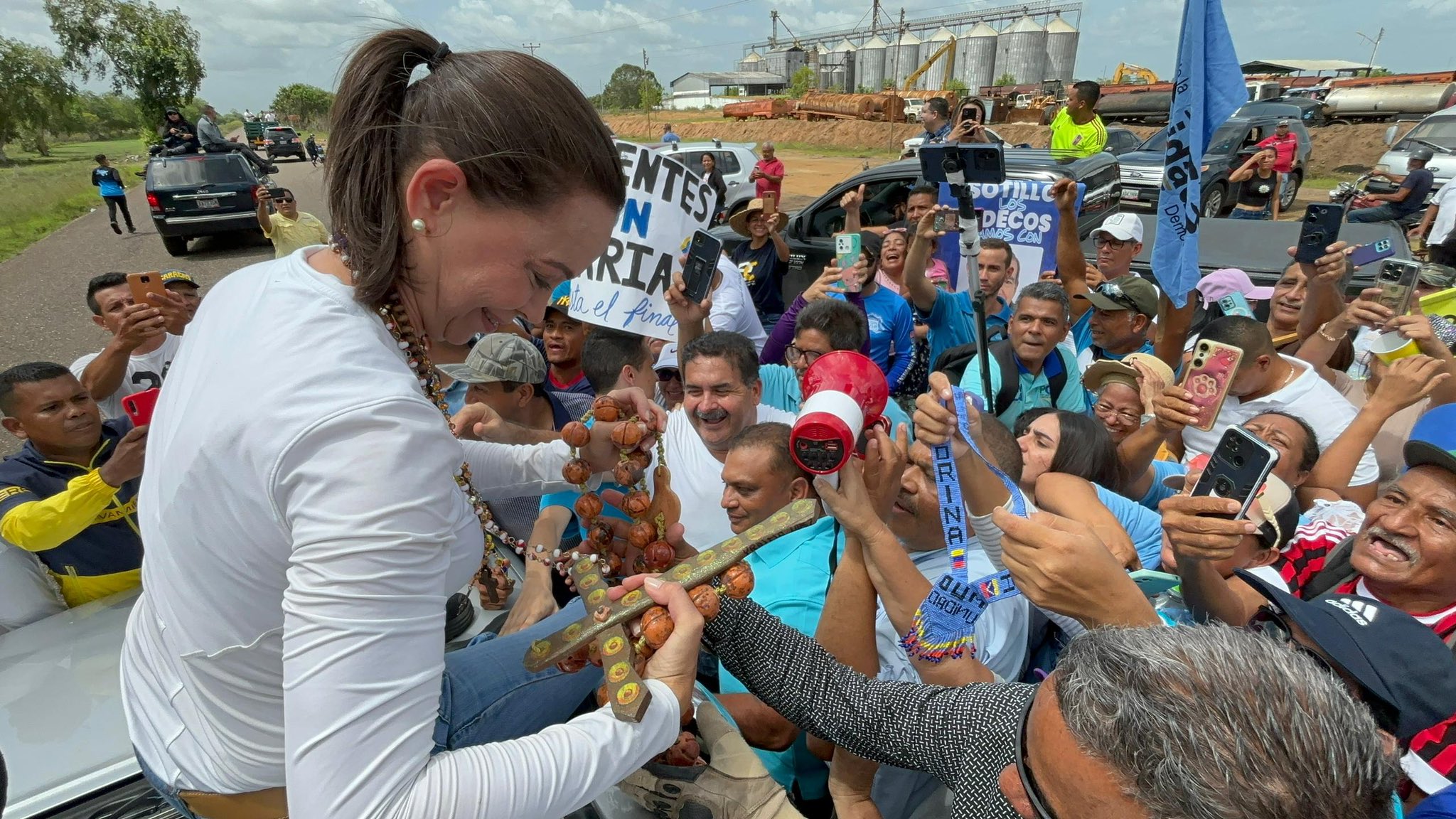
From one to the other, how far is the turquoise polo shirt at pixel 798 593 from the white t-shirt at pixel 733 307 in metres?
2.46

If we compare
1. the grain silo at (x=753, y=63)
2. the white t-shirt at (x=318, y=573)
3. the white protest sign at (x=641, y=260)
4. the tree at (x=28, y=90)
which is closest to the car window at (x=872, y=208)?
the white protest sign at (x=641, y=260)

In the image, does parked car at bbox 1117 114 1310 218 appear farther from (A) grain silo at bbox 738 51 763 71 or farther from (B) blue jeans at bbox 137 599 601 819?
(A) grain silo at bbox 738 51 763 71

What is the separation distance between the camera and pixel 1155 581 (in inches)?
84.7

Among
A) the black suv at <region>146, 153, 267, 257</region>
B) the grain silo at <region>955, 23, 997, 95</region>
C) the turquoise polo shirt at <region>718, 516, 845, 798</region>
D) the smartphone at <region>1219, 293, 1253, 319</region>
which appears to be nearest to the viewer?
the turquoise polo shirt at <region>718, 516, 845, 798</region>

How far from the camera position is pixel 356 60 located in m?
1.08

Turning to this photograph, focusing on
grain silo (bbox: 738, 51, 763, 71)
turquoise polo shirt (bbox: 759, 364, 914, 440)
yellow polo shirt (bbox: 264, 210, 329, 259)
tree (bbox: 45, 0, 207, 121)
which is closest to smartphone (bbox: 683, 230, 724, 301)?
turquoise polo shirt (bbox: 759, 364, 914, 440)

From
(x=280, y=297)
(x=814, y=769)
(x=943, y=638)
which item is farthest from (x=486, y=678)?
(x=814, y=769)

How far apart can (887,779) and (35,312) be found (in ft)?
44.8

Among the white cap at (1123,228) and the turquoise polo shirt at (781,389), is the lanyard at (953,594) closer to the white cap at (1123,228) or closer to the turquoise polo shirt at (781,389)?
the turquoise polo shirt at (781,389)

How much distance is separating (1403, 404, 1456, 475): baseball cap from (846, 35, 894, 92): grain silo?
79.9 metres

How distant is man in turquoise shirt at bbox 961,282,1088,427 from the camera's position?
383 centimetres

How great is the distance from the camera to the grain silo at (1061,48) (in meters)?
68.9

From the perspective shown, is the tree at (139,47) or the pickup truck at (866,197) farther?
the tree at (139,47)

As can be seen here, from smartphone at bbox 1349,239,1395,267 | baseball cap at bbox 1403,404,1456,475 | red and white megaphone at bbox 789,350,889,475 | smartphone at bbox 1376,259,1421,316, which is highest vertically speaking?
red and white megaphone at bbox 789,350,889,475
